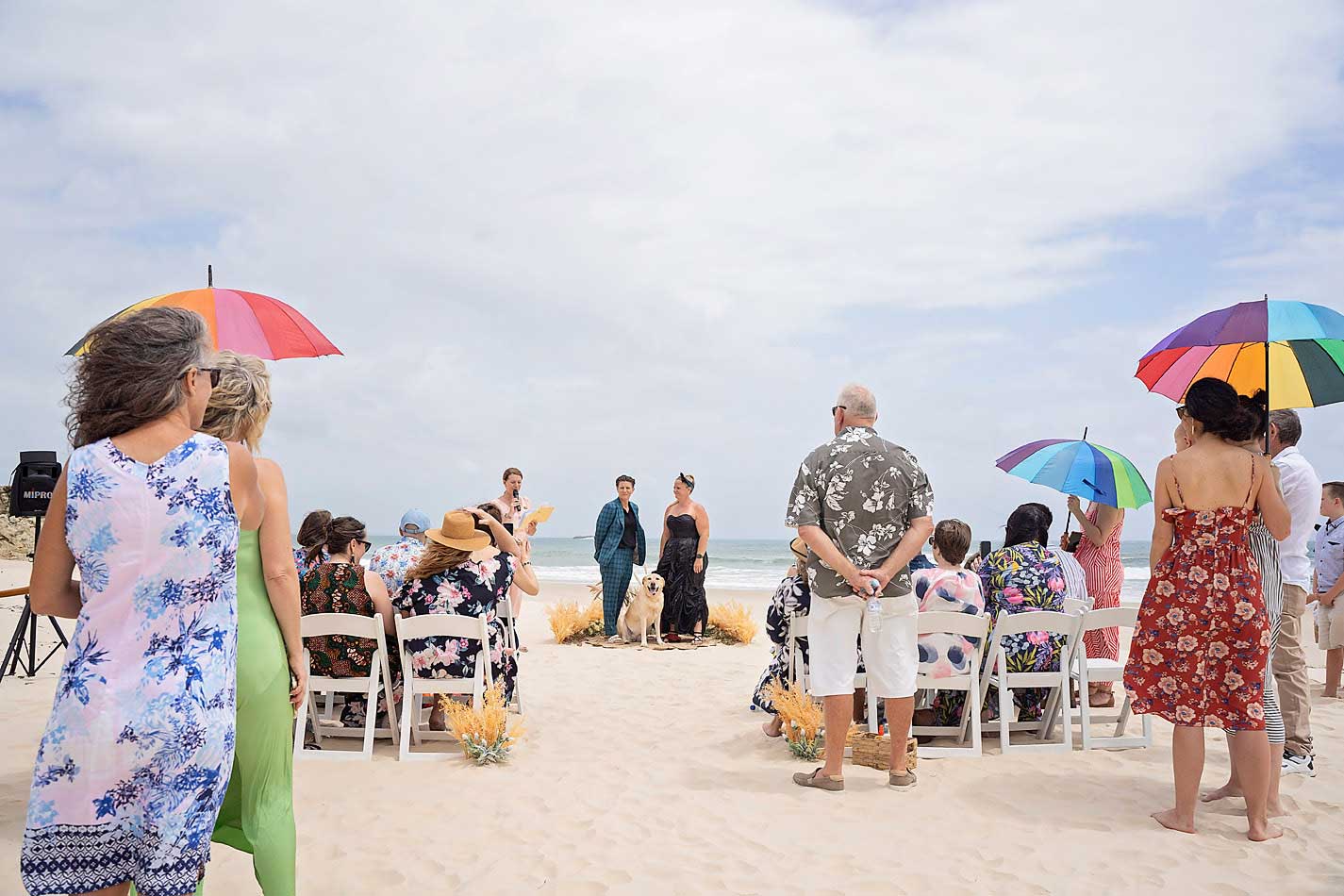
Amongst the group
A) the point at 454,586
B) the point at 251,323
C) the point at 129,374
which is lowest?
the point at 454,586

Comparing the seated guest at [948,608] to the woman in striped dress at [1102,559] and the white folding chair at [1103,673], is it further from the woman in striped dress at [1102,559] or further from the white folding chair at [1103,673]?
the woman in striped dress at [1102,559]

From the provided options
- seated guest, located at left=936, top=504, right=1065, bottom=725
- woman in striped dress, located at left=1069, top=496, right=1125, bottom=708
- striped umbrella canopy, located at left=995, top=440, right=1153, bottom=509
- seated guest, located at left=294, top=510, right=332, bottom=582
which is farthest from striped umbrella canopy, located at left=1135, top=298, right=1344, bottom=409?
seated guest, located at left=294, top=510, right=332, bottom=582

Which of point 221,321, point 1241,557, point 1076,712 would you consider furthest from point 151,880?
point 1076,712

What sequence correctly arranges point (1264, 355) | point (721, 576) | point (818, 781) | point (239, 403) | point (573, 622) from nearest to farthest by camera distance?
point (239, 403) → point (818, 781) → point (1264, 355) → point (573, 622) → point (721, 576)

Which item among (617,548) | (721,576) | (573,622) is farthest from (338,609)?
(721,576)

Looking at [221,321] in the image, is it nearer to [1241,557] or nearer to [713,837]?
[713,837]

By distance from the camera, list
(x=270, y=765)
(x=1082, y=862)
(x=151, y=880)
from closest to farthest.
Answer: (x=151, y=880) < (x=270, y=765) < (x=1082, y=862)

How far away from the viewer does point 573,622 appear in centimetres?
1101

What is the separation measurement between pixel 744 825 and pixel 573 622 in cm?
681

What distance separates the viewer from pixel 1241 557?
4.12m

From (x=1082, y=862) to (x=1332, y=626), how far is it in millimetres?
4798

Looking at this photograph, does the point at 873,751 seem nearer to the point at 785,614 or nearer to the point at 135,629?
the point at 785,614

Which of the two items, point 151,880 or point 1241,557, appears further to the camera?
point 1241,557

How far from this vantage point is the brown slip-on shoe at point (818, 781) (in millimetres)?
4832
